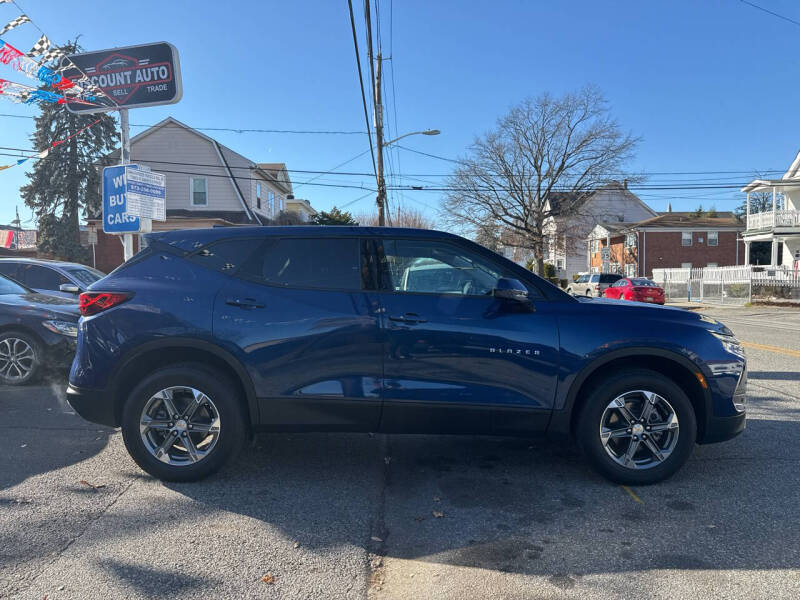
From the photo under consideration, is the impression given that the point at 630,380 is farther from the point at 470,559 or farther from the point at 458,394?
the point at 470,559

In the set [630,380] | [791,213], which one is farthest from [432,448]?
[791,213]

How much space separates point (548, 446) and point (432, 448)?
3.29ft

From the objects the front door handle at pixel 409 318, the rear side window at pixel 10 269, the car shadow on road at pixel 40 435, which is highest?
the rear side window at pixel 10 269

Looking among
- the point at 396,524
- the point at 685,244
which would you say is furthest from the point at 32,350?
the point at 685,244

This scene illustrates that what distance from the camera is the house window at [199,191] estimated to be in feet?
95.4

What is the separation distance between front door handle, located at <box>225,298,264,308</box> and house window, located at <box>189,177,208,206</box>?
27.2m

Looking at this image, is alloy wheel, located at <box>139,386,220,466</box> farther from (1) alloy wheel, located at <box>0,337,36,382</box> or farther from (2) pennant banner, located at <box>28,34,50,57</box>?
(2) pennant banner, located at <box>28,34,50,57</box>

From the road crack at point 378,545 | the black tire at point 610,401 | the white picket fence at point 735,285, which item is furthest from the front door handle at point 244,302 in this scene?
the white picket fence at point 735,285

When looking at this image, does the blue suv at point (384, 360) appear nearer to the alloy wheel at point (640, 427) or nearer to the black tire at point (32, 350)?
the alloy wheel at point (640, 427)

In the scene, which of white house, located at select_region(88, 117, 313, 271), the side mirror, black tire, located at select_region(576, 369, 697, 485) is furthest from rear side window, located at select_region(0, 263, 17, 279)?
white house, located at select_region(88, 117, 313, 271)

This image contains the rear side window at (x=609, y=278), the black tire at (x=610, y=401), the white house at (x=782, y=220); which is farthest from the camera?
the white house at (x=782, y=220)

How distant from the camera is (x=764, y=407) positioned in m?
6.04

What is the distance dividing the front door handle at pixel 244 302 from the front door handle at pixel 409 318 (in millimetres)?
922

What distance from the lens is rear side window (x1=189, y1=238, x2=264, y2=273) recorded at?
13.1ft
